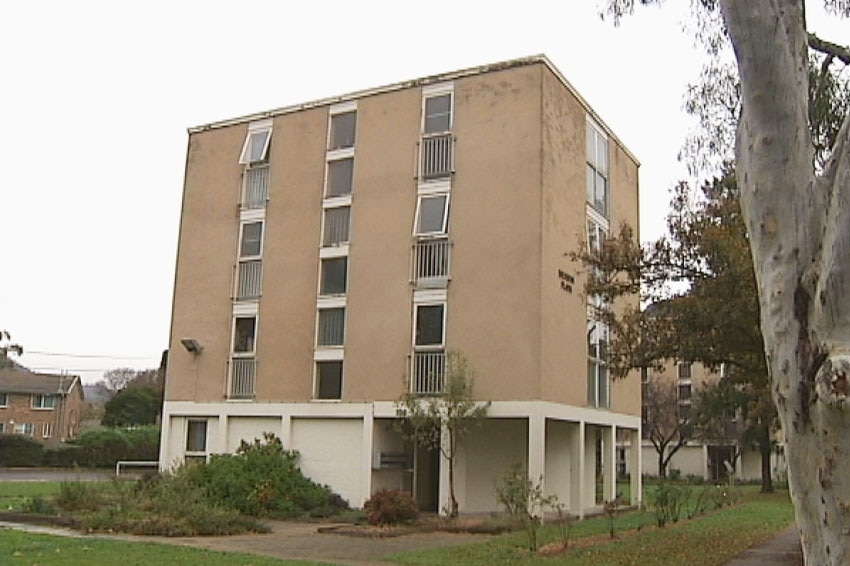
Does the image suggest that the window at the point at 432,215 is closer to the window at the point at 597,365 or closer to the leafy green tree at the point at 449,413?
the leafy green tree at the point at 449,413

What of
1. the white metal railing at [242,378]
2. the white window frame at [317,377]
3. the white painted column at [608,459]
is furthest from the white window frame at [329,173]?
the white painted column at [608,459]

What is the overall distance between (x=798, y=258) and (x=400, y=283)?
19922 mm

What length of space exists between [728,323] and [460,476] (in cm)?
1176

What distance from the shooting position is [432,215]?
25859mm

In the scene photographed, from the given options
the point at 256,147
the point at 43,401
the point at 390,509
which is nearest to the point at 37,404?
the point at 43,401

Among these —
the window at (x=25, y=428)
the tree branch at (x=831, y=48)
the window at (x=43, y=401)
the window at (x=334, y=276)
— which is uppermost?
the window at (x=334, y=276)

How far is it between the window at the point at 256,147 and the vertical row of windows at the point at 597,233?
405 inches

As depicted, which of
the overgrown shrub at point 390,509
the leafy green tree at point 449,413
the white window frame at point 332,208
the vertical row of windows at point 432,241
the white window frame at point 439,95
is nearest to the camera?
the overgrown shrub at point 390,509

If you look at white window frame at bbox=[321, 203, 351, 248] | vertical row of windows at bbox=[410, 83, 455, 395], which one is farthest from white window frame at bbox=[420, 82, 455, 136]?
white window frame at bbox=[321, 203, 351, 248]

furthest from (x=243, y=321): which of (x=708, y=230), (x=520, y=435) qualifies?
(x=708, y=230)

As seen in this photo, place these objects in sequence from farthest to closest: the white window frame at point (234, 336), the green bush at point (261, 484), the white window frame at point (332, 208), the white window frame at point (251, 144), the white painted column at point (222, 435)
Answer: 1. the white window frame at point (251, 144)
2. the white window frame at point (234, 336)
3. the white painted column at point (222, 435)
4. the white window frame at point (332, 208)
5. the green bush at point (261, 484)

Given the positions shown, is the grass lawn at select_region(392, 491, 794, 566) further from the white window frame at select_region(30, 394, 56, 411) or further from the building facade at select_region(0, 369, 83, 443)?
the white window frame at select_region(30, 394, 56, 411)

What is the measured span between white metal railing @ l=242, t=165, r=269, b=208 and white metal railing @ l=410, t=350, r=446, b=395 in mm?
8037

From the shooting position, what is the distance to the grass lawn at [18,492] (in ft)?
76.5
